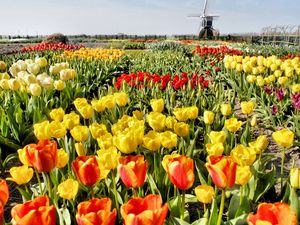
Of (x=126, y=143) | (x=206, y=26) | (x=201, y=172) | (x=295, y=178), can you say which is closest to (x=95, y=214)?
(x=126, y=143)

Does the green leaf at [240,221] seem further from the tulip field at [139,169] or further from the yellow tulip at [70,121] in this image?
the yellow tulip at [70,121]

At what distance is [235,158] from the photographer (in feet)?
6.42

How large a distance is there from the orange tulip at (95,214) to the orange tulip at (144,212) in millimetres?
54

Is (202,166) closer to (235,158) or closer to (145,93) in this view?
(235,158)

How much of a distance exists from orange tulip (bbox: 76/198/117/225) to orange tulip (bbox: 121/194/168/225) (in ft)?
0.18

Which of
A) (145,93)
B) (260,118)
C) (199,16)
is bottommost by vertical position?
(260,118)

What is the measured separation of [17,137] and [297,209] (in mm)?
3039

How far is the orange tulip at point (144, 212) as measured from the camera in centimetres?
120

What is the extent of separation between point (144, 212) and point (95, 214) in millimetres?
180

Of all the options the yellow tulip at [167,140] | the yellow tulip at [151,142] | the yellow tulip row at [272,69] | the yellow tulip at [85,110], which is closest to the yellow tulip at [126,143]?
the yellow tulip at [151,142]

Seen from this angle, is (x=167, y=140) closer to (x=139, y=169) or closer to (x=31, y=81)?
(x=139, y=169)

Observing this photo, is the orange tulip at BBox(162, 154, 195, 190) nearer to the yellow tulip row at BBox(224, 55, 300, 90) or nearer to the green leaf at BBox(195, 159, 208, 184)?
the green leaf at BBox(195, 159, 208, 184)

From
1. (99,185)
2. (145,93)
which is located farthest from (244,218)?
(145,93)

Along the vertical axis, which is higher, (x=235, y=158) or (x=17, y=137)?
(x=235, y=158)
